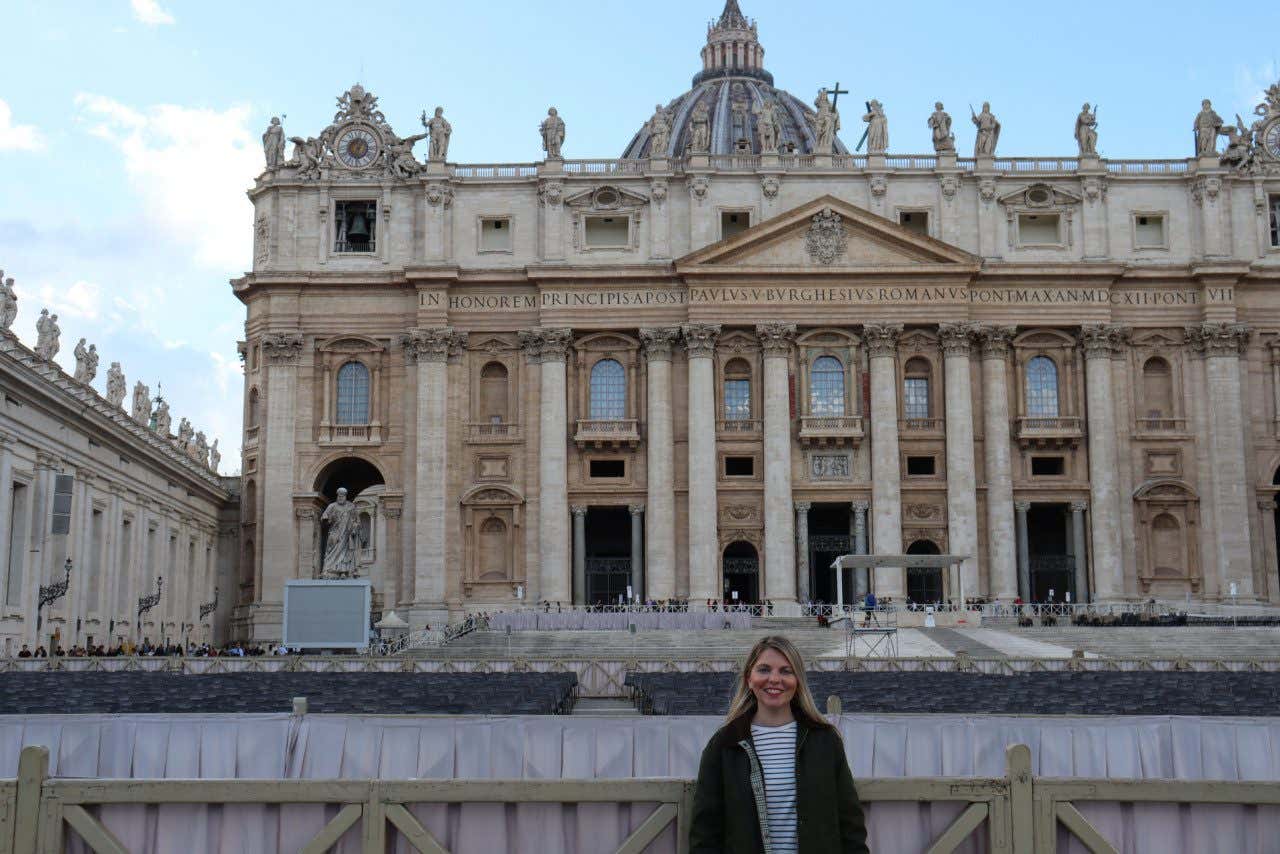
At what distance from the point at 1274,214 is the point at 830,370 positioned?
22.5 m

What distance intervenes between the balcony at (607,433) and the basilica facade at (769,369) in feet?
0.48

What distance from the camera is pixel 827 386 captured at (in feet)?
223

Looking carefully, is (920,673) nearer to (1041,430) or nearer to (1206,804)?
(1206,804)

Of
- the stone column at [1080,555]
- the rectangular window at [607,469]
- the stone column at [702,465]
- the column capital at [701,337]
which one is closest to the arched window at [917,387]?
the stone column at [1080,555]

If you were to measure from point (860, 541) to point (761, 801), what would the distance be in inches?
2366

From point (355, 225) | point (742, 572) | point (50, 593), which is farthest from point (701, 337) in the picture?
point (50, 593)

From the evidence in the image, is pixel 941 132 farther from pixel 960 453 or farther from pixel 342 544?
pixel 342 544

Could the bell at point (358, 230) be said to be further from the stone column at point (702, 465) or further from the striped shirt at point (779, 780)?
the striped shirt at point (779, 780)

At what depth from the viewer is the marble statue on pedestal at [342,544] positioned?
53281 mm

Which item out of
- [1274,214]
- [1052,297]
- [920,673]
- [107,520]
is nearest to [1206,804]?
[920,673]

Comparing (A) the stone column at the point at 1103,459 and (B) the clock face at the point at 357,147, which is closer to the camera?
(A) the stone column at the point at 1103,459

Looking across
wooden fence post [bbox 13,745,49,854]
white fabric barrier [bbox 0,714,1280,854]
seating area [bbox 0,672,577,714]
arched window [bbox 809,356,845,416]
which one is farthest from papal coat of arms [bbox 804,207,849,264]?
wooden fence post [bbox 13,745,49,854]

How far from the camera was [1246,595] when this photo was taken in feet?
213

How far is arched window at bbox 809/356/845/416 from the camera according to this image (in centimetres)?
6775
